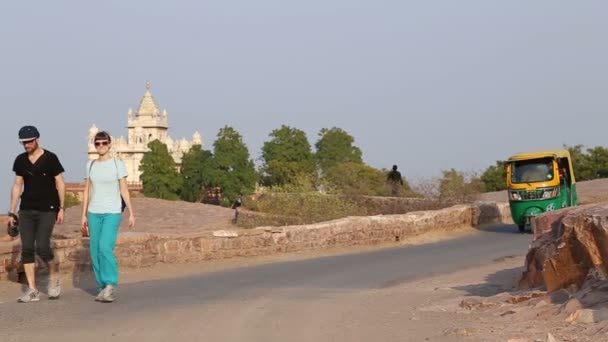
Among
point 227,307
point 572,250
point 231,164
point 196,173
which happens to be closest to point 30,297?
point 227,307

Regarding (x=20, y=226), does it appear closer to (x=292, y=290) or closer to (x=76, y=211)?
(x=292, y=290)

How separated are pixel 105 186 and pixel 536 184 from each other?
15905mm

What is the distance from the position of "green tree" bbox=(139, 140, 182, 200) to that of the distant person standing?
58.0 meters

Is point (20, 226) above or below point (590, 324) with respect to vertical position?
above

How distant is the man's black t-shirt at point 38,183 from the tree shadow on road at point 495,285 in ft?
17.3

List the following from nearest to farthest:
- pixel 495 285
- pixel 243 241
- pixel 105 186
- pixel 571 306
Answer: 1. pixel 571 306
2. pixel 105 186
3. pixel 495 285
4. pixel 243 241

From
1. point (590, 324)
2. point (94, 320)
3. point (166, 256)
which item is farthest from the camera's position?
point (166, 256)

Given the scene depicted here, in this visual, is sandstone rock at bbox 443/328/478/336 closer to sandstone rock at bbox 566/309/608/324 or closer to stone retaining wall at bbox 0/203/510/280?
sandstone rock at bbox 566/309/608/324

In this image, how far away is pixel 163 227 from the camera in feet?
103

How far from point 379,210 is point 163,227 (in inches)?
288

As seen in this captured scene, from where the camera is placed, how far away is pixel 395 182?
34.4m

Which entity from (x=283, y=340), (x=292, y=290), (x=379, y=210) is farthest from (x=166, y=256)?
(x=379, y=210)

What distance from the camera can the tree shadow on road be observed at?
11.8 meters

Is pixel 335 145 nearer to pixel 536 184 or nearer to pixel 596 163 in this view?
Result: pixel 596 163
